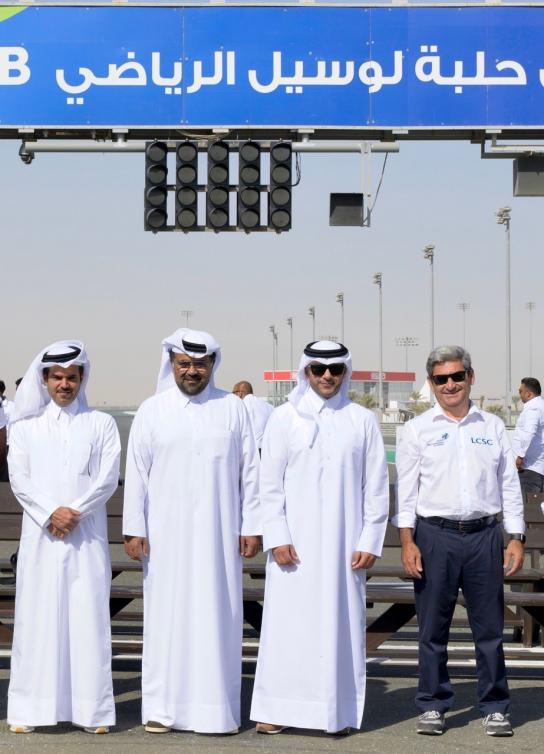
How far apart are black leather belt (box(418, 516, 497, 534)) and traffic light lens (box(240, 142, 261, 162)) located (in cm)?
984

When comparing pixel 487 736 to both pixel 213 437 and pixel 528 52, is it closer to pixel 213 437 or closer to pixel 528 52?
pixel 213 437

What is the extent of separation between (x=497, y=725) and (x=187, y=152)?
34.6 feet

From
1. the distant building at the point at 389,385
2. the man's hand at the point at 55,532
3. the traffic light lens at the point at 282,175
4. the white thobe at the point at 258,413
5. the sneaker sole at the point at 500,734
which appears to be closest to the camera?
the sneaker sole at the point at 500,734

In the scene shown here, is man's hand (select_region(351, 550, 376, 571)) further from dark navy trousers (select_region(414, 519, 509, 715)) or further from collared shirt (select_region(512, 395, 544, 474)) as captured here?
collared shirt (select_region(512, 395, 544, 474))

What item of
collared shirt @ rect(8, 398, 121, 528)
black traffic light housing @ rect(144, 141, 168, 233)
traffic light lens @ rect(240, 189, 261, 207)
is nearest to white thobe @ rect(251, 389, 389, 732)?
collared shirt @ rect(8, 398, 121, 528)

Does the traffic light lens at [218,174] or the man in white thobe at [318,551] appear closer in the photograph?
the man in white thobe at [318,551]

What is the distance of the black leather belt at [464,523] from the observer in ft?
21.5

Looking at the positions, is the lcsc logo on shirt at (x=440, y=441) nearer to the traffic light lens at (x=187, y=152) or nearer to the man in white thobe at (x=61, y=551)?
the man in white thobe at (x=61, y=551)

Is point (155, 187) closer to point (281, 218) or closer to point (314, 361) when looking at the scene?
point (281, 218)

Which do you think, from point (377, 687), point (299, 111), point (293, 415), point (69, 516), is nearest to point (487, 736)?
point (377, 687)

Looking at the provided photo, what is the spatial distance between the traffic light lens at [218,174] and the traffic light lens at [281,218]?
736 mm

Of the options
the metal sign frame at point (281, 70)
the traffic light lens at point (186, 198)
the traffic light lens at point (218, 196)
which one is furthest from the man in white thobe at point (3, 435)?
the metal sign frame at point (281, 70)

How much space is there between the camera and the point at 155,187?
15.8 m

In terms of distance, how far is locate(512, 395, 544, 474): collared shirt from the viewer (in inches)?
542
